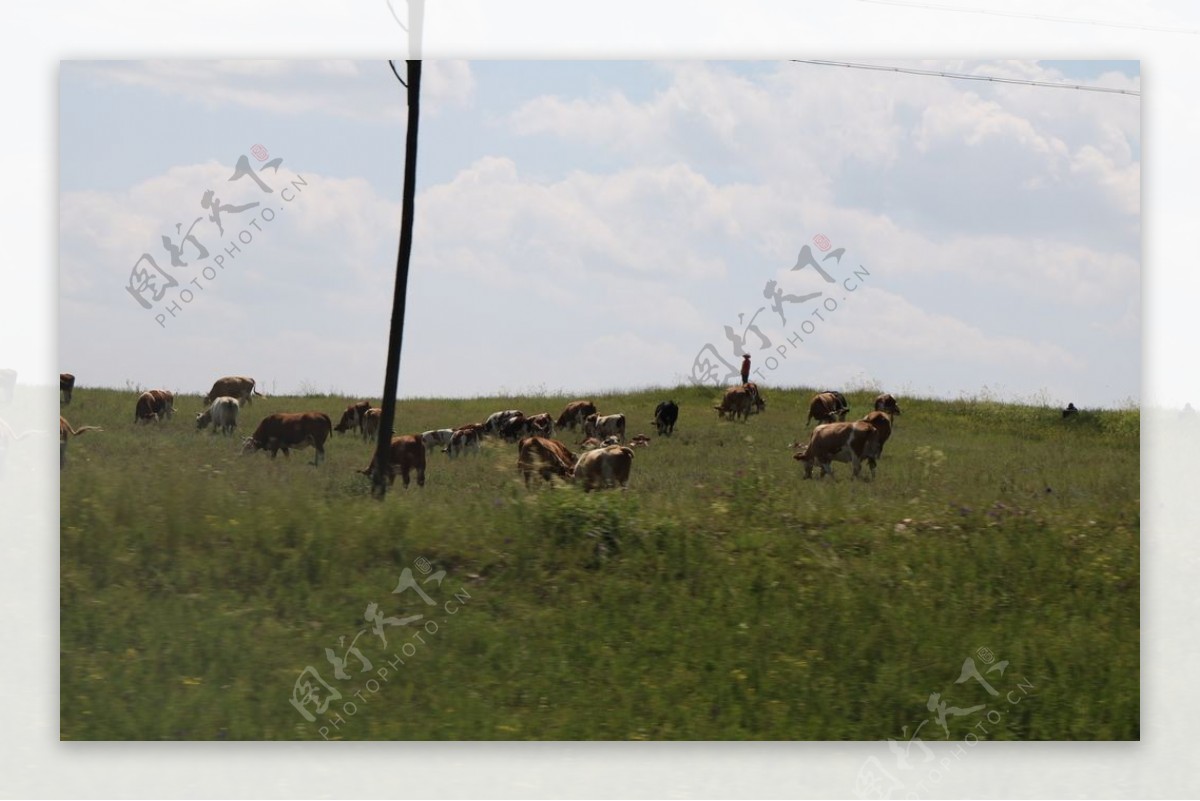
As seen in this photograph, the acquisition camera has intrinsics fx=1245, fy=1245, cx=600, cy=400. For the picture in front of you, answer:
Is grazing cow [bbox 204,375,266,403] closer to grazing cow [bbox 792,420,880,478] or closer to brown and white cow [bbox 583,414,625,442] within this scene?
brown and white cow [bbox 583,414,625,442]

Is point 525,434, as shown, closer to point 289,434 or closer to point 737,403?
point 289,434

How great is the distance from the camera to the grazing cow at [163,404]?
1064 inches

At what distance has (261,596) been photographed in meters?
12.7

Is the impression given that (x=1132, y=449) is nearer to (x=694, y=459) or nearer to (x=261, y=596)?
(x=694, y=459)

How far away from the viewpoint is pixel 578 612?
12.9 metres

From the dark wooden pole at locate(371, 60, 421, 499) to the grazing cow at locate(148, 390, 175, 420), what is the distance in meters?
12.0

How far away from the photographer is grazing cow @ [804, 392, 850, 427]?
3119 centimetres

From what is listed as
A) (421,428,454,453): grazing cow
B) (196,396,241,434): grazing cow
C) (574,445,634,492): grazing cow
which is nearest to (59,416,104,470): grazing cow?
(196,396,241,434): grazing cow

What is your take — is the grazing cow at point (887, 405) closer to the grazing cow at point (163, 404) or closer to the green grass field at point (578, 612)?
the green grass field at point (578, 612)

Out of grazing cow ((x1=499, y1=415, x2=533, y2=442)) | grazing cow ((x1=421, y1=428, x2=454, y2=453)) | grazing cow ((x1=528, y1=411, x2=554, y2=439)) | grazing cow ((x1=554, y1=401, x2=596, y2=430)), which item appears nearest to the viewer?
grazing cow ((x1=421, y1=428, x2=454, y2=453))

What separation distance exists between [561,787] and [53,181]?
7725mm

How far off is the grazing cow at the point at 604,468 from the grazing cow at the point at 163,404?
11.6 m

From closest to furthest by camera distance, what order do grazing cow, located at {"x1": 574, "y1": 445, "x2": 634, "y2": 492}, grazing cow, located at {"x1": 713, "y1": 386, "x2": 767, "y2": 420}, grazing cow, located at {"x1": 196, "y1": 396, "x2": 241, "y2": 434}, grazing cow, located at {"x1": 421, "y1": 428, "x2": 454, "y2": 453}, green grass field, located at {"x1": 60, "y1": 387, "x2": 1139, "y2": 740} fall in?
green grass field, located at {"x1": 60, "y1": 387, "x2": 1139, "y2": 740}, grazing cow, located at {"x1": 574, "y1": 445, "x2": 634, "y2": 492}, grazing cow, located at {"x1": 421, "y1": 428, "x2": 454, "y2": 453}, grazing cow, located at {"x1": 196, "y1": 396, "x2": 241, "y2": 434}, grazing cow, located at {"x1": 713, "y1": 386, "x2": 767, "y2": 420}

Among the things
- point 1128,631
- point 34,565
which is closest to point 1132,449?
point 1128,631
